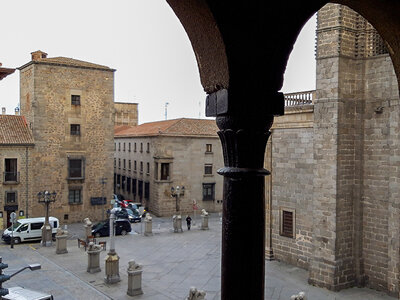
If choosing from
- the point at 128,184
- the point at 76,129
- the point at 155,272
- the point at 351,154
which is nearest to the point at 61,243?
the point at 155,272

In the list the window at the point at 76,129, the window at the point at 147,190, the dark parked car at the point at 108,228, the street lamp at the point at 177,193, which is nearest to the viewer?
the dark parked car at the point at 108,228

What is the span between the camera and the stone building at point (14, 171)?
24.3m

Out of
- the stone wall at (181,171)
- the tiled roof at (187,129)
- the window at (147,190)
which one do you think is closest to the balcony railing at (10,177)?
the stone wall at (181,171)

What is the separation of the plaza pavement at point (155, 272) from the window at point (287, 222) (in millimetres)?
1285

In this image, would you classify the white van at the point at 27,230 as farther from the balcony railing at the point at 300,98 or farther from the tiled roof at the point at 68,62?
the balcony railing at the point at 300,98

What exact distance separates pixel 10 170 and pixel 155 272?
1333 cm

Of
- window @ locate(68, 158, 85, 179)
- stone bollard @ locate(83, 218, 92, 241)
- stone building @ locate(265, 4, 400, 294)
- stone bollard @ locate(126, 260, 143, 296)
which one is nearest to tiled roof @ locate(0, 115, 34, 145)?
window @ locate(68, 158, 85, 179)

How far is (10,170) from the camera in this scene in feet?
81.5

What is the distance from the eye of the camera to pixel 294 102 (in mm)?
16906

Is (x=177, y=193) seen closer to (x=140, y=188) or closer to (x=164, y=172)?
(x=164, y=172)

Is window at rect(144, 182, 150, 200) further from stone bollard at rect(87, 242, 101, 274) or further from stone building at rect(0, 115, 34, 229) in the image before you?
stone bollard at rect(87, 242, 101, 274)

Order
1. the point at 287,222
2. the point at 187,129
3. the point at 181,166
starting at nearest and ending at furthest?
the point at 287,222 < the point at 181,166 < the point at 187,129

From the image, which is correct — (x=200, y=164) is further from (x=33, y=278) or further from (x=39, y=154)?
(x=33, y=278)

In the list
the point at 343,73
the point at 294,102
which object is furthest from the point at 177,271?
the point at 343,73
